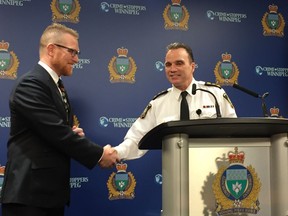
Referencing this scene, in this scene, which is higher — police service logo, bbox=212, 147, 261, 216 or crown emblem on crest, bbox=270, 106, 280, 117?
crown emblem on crest, bbox=270, 106, 280, 117

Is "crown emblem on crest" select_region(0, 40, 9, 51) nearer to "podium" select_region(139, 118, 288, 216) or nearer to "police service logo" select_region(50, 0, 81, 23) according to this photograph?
"police service logo" select_region(50, 0, 81, 23)

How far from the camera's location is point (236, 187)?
121cm

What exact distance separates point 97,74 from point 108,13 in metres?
0.53

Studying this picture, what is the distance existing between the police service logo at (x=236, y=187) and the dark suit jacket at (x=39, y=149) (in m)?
0.94

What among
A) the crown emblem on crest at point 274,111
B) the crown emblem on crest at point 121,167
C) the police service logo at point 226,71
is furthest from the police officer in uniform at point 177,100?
the crown emblem on crest at point 274,111

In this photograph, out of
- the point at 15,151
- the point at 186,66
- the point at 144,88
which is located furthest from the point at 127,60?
the point at 15,151

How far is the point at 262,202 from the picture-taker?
1.21 metres

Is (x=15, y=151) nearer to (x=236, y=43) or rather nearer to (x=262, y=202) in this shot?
(x=262, y=202)

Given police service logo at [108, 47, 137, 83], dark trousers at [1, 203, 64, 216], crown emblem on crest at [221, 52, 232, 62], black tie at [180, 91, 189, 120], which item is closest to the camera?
dark trousers at [1, 203, 64, 216]

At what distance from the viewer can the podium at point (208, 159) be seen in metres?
1.16

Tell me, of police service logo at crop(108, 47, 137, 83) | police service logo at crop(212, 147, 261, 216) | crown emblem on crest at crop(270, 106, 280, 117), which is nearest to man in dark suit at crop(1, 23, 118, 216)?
police service logo at crop(212, 147, 261, 216)

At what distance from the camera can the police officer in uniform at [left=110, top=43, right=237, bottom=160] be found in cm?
261

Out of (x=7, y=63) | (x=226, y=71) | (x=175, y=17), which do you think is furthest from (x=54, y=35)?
(x=226, y=71)

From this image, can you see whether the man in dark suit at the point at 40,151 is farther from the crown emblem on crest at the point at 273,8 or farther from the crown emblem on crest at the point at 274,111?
the crown emblem on crest at the point at 273,8
